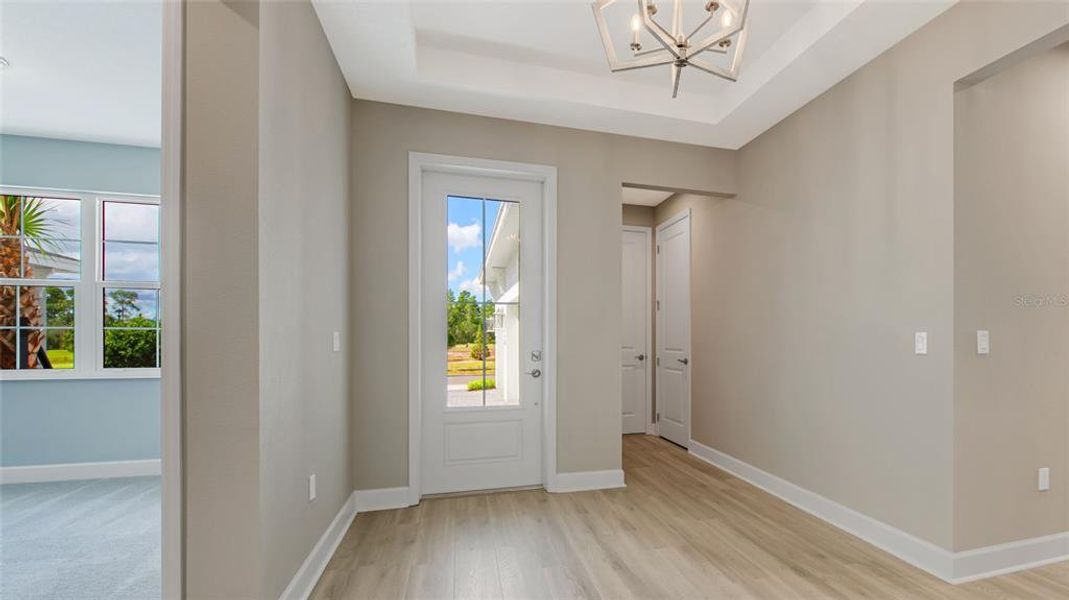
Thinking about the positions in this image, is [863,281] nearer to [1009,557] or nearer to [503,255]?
[1009,557]

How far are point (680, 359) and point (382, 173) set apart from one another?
330 cm

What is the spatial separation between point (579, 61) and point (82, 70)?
312 centimetres

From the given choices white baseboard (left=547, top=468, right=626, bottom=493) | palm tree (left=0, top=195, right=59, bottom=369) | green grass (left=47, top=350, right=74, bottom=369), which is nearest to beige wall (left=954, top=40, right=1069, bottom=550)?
white baseboard (left=547, top=468, right=626, bottom=493)

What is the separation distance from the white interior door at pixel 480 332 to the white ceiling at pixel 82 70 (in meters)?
1.77

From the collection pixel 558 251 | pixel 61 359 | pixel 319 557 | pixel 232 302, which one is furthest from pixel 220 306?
pixel 61 359

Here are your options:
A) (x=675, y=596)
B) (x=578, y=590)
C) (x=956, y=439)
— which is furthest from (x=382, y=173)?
(x=956, y=439)

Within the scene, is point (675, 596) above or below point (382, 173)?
below

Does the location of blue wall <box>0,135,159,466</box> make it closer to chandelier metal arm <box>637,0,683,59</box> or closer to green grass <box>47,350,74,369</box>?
green grass <box>47,350,74,369</box>

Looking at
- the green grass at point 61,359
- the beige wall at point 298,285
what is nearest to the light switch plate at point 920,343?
the beige wall at point 298,285

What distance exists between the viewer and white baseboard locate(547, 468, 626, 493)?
320cm

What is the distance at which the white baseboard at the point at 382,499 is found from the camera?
2.87 meters

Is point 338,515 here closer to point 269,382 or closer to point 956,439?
point 269,382

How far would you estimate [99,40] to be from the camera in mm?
2451

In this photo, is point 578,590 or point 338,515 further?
point 338,515
